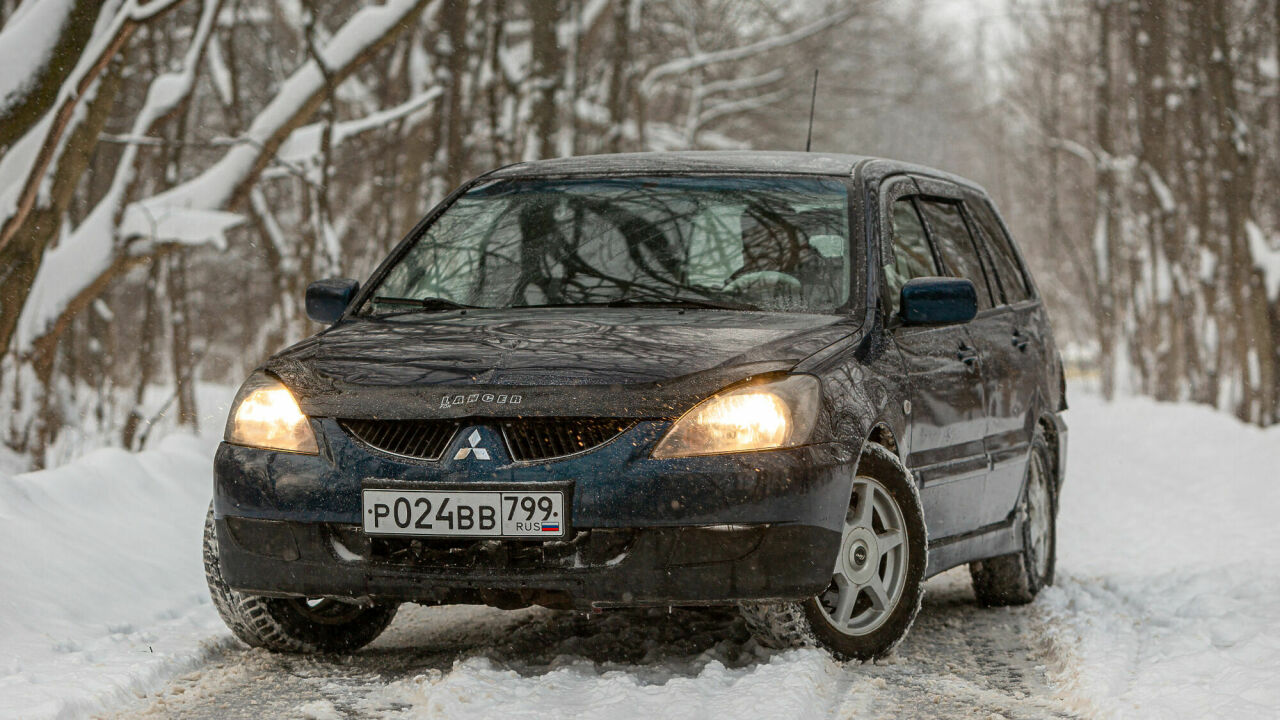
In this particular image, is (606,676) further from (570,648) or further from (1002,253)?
(1002,253)

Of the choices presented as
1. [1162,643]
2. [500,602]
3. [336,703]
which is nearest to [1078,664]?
[1162,643]

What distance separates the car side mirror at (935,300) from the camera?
5637 mm

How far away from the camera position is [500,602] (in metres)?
4.73

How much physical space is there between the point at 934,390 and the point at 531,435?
178cm

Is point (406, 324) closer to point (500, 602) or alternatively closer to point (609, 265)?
point (609, 265)

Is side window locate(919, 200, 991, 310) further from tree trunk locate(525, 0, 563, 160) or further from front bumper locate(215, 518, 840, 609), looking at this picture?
tree trunk locate(525, 0, 563, 160)

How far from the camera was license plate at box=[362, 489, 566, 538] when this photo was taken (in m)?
4.57

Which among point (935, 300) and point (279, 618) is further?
point (935, 300)

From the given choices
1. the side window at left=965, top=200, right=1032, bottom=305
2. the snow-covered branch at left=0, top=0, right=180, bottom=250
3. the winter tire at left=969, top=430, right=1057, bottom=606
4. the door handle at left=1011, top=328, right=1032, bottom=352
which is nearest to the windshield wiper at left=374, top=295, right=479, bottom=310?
the winter tire at left=969, top=430, right=1057, bottom=606

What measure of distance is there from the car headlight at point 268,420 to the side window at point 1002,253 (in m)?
3.47

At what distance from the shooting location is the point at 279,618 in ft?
17.3

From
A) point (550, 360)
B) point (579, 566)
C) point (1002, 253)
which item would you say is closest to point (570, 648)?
point (579, 566)

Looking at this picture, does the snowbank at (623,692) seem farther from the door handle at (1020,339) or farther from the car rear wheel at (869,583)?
the door handle at (1020,339)

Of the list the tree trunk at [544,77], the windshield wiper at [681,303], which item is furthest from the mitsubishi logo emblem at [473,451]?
the tree trunk at [544,77]
